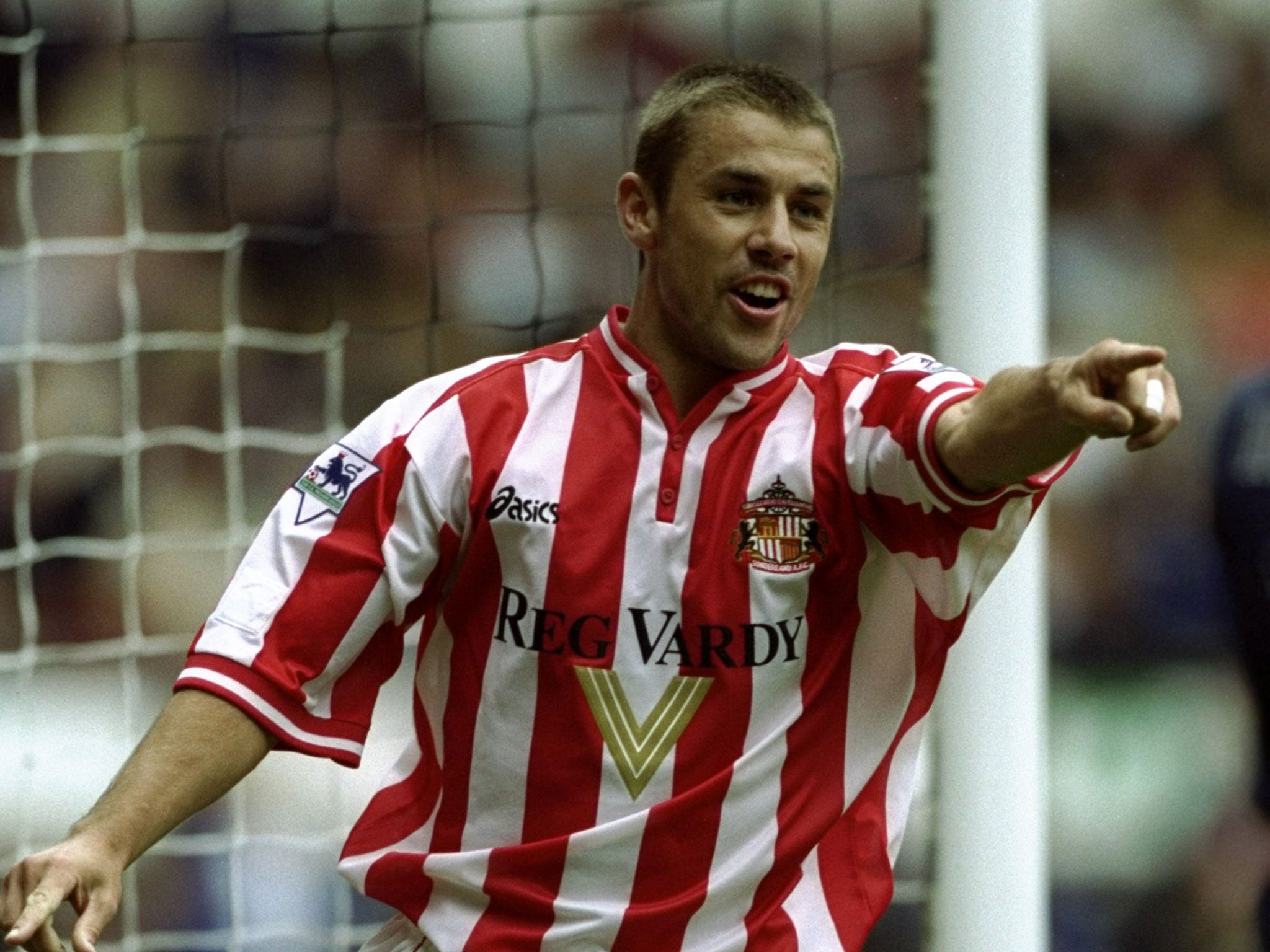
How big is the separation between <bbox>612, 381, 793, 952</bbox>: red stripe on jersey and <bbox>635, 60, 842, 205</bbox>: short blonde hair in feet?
1.30

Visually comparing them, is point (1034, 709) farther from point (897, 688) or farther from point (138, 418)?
point (138, 418)

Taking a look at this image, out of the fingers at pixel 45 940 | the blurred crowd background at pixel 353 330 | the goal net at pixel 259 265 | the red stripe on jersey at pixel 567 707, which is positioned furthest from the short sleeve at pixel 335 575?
the goal net at pixel 259 265

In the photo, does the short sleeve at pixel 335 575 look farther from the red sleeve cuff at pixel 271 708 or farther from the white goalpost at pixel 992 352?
the white goalpost at pixel 992 352

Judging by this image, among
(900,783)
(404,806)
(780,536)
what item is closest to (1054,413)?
(780,536)

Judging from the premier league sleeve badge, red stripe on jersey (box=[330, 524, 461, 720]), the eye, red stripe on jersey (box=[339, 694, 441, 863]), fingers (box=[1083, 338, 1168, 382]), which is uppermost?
the eye

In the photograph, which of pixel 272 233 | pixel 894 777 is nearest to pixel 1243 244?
pixel 272 233

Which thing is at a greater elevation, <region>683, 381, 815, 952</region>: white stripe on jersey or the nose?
the nose

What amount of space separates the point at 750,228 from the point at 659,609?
436 millimetres

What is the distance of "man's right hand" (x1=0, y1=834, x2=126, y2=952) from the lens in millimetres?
2027

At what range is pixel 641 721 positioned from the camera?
230cm

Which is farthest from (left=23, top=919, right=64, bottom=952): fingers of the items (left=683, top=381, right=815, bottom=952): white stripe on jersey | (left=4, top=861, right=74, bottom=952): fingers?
(left=683, top=381, right=815, bottom=952): white stripe on jersey

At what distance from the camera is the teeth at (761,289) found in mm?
2314

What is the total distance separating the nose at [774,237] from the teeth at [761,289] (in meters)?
0.03

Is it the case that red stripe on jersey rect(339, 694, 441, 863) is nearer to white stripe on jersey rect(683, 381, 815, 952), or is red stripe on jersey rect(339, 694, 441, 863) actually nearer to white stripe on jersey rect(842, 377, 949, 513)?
white stripe on jersey rect(683, 381, 815, 952)
